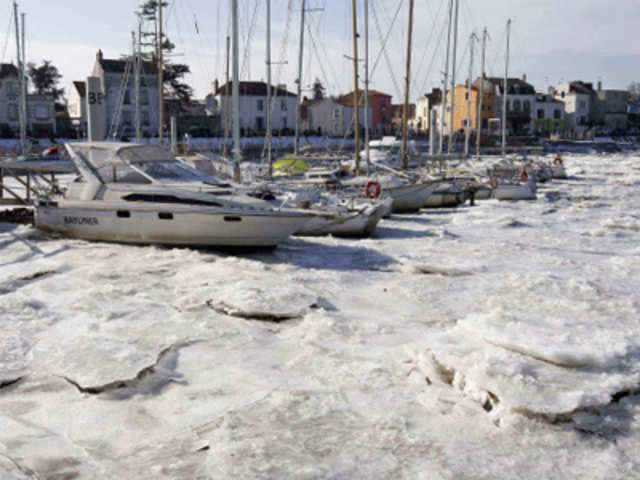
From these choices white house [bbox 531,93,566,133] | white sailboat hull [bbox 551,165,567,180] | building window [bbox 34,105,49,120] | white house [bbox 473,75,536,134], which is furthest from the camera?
white house [bbox 531,93,566,133]

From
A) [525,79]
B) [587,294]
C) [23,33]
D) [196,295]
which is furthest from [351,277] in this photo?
[525,79]

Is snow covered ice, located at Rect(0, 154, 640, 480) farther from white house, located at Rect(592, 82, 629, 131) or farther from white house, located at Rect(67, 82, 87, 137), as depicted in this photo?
white house, located at Rect(592, 82, 629, 131)

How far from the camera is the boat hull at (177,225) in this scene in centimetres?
1168

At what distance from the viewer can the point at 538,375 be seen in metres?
5.77

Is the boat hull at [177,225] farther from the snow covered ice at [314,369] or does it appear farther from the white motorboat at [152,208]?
the snow covered ice at [314,369]

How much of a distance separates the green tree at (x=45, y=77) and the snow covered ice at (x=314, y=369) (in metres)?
75.1

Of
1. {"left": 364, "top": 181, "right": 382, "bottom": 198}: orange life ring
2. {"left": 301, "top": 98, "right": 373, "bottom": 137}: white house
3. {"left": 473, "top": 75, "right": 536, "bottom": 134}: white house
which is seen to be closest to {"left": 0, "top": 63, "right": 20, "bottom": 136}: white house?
{"left": 301, "top": 98, "right": 373, "bottom": 137}: white house

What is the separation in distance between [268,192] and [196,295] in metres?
4.77

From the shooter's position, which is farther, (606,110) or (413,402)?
(606,110)

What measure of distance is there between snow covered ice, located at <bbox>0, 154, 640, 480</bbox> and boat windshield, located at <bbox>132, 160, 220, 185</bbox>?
7.42ft

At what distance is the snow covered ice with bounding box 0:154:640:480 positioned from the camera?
460cm

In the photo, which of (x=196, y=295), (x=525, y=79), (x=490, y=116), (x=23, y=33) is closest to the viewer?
(x=196, y=295)

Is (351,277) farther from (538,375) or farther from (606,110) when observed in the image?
(606,110)

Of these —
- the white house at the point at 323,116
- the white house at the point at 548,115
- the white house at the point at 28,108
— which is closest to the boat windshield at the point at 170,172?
the white house at the point at 28,108
